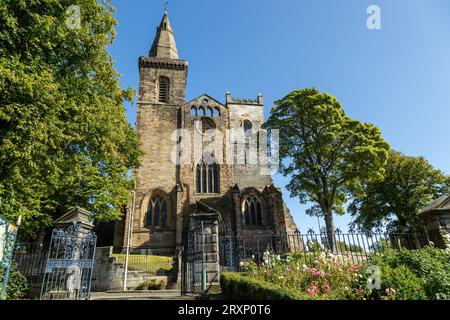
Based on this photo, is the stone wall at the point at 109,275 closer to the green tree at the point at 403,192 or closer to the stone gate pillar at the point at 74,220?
the stone gate pillar at the point at 74,220

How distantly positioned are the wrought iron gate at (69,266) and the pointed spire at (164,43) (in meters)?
26.5

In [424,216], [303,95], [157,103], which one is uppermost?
[157,103]

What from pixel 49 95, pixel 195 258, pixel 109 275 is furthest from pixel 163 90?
pixel 195 258

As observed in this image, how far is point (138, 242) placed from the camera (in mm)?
23391

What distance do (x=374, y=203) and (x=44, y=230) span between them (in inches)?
1067

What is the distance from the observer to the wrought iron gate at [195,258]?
901 cm

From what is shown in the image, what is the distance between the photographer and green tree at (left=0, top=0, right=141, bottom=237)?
8750 mm

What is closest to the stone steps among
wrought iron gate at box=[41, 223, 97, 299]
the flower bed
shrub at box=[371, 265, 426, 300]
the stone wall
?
wrought iron gate at box=[41, 223, 97, 299]

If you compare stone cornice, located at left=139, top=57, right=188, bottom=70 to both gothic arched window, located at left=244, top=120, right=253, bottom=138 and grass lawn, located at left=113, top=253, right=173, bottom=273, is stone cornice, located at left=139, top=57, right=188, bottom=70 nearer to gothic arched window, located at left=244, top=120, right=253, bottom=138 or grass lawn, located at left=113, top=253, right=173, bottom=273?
gothic arched window, located at left=244, top=120, right=253, bottom=138

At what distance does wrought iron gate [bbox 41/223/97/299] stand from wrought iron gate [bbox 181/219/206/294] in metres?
3.13

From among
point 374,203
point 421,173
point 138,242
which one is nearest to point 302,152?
point 374,203

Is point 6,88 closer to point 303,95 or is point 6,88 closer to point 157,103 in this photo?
point 303,95

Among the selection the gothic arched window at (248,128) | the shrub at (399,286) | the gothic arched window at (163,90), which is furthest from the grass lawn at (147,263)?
the gothic arched window at (163,90)

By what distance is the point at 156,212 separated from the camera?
993 inches
